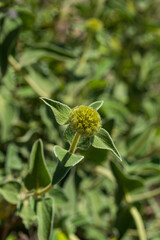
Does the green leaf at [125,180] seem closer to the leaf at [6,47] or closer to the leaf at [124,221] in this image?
the leaf at [124,221]

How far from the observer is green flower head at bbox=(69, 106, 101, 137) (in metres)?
0.80

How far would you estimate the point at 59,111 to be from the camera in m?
0.82

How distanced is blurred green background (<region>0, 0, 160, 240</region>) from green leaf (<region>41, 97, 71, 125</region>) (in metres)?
0.09

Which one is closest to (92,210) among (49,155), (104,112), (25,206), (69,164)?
(49,155)

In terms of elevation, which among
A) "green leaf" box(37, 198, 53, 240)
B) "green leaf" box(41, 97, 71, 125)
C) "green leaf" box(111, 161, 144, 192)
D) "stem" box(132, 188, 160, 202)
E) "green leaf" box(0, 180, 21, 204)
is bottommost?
"stem" box(132, 188, 160, 202)

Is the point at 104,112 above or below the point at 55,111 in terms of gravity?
below

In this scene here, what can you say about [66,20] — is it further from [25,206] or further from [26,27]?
[25,206]

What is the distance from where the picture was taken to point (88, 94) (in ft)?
5.74

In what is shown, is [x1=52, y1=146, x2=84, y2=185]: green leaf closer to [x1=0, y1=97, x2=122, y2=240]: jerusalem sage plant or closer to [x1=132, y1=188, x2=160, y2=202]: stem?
[x1=0, y1=97, x2=122, y2=240]: jerusalem sage plant

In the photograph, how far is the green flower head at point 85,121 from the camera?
2.63ft

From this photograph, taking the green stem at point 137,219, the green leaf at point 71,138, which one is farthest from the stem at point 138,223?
the green leaf at point 71,138

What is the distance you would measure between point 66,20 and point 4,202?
129 centimetres

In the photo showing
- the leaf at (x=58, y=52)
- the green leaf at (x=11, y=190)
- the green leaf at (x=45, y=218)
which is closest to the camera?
the green leaf at (x=45, y=218)

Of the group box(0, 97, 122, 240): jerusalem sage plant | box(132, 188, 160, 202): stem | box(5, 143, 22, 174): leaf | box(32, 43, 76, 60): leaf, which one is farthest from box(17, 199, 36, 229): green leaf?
box(32, 43, 76, 60): leaf
